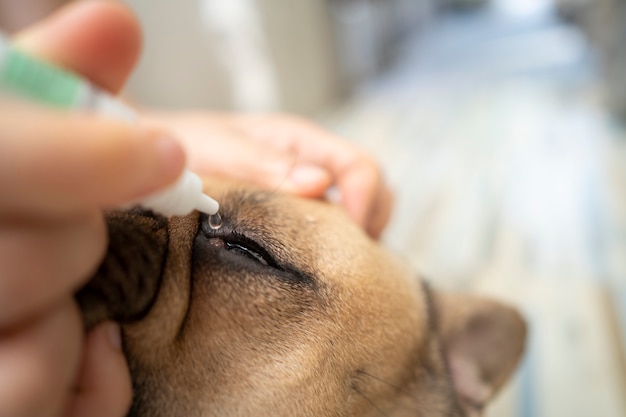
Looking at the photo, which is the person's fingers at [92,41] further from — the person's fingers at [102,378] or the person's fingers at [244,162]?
the person's fingers at [244,162]

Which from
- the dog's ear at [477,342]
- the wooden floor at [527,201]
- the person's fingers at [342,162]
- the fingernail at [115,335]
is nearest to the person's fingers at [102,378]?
the fingernail at [115,335]

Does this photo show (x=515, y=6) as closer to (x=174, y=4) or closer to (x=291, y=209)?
(x=174, y=4)

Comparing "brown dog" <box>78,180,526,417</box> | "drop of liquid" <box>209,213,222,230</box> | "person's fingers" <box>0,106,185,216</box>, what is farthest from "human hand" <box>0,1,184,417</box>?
"drop of liquid" <box>209,213,222,230</box>

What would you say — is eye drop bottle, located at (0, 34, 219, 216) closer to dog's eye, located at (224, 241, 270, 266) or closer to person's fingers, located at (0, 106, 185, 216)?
person's fingers, located at (0, 106, 185, 216)

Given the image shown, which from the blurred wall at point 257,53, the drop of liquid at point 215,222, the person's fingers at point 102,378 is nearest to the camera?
the person's fingers at point 102,378

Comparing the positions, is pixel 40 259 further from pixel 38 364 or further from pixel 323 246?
pixel 323 246

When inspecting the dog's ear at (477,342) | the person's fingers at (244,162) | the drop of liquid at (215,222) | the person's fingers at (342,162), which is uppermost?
the drop of liquid at (215,222)

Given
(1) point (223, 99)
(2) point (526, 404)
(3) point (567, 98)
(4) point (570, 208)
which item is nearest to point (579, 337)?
(2) point (526, 404)
